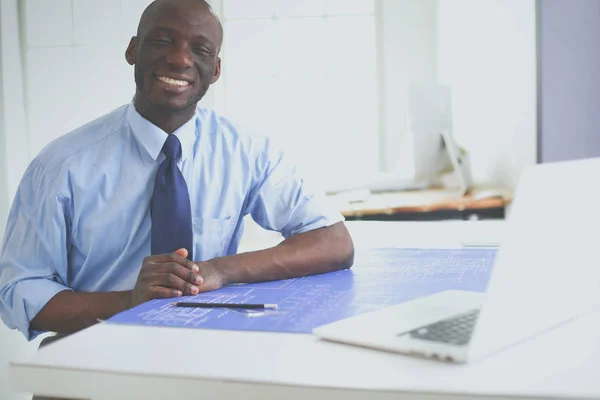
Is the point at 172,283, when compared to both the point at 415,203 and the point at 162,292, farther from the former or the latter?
the point at 415,203

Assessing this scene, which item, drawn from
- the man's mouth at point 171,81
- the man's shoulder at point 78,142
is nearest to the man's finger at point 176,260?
the man's shoulder at point 78,142

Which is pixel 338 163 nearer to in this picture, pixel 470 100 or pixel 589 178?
pixel 470 100

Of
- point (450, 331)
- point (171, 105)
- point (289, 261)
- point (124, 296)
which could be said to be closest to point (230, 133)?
point (171, 105)

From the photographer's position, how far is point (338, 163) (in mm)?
4672

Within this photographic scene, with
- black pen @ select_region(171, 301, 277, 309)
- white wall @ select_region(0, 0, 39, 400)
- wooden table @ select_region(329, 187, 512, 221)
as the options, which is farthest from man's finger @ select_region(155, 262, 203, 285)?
white wall @ select_region(0, 0, 39, 400)

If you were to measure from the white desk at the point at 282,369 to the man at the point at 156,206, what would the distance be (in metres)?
0.39

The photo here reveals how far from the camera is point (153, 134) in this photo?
169cm

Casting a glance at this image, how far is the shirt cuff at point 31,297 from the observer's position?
1500 mm

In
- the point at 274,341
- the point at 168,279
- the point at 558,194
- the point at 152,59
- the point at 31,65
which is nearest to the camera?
the point at 558,194

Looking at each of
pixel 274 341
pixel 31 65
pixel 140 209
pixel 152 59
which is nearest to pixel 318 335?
pixel 274 341

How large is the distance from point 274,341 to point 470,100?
3.76 meters

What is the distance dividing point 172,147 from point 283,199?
31 centimetres

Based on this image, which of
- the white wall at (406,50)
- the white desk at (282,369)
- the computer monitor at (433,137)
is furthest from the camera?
the white wall at (406,50)

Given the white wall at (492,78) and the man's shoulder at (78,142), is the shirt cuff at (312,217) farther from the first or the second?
the white wall at (492,78)
